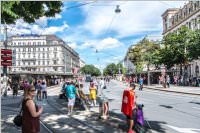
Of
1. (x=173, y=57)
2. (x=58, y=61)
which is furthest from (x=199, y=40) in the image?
(x=58, y=61)

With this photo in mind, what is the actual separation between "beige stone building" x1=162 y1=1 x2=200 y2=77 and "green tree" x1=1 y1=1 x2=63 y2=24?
55.2m

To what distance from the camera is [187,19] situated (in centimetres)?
7800

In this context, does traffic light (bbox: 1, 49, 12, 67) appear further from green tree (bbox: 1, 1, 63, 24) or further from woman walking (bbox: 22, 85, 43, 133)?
woman walking (bbox: 22, 85, 43, 133)

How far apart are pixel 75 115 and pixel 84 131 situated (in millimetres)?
4083

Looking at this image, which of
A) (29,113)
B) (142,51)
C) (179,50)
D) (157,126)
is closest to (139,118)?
(157,126)

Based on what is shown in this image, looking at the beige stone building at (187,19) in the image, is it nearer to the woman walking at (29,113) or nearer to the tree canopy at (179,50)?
the tree canopy at (179,50)

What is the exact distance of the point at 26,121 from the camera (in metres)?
6.44

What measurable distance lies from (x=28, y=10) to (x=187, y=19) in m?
73.6

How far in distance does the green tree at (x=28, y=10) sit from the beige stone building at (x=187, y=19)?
55.2 metres

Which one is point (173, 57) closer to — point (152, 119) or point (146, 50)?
point (146, 50)

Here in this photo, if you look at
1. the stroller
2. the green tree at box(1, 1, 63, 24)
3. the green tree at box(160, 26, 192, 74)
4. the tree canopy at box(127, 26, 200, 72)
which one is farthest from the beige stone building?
the green tree at box(1, 1, 63, 24)

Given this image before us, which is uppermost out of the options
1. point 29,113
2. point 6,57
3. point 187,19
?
point 187,19

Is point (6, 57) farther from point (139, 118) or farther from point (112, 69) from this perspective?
point (112, 69)

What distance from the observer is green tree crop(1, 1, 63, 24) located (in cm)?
697
